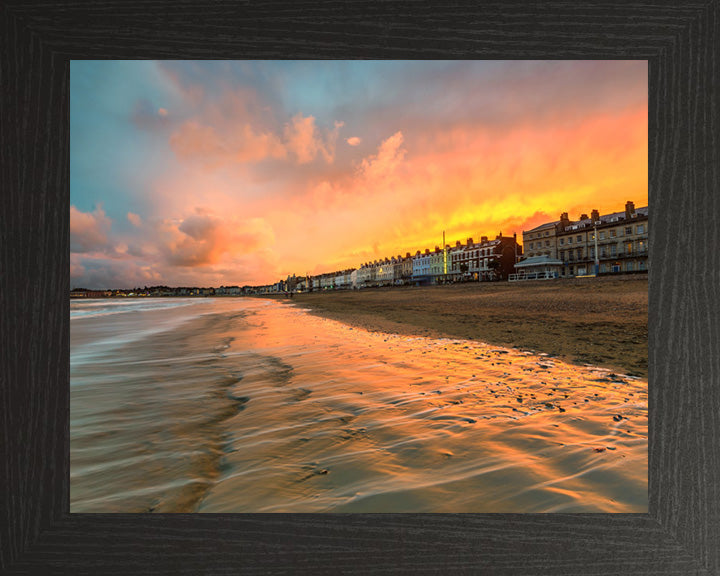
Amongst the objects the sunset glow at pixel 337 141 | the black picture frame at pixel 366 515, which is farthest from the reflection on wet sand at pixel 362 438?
the sunset glow at pixel 337 141

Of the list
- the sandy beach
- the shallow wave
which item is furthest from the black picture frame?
the sandy beach

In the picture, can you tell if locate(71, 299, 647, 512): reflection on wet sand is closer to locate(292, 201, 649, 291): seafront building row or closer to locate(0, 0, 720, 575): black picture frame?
locate(0, 0, 720, 575): black picture frame

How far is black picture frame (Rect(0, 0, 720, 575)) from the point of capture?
3.14 ft

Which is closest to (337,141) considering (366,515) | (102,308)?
(366,515)

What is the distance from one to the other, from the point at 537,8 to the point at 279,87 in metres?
1.02

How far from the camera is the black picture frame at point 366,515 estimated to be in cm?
96

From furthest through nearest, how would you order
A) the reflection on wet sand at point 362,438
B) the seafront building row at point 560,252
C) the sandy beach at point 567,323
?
1. the sandy beach at point 567,323
2. the seafront building row at point 560,252
3. the reflection on wet sand at point 362,438

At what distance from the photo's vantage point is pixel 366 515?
0.99 metres

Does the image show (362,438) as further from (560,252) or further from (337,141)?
(560,252)

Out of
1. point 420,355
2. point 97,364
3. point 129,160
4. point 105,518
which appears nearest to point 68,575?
point 105,518

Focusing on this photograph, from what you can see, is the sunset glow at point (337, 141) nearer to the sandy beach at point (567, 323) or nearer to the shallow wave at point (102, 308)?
the shallow wave at point (102, 308)

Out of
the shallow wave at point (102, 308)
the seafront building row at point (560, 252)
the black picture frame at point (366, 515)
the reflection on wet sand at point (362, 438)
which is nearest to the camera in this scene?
the black picture frame at point (366, 515)

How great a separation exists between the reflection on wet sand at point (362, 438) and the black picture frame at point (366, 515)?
12 centimetres

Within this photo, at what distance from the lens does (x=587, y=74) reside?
1.39m
